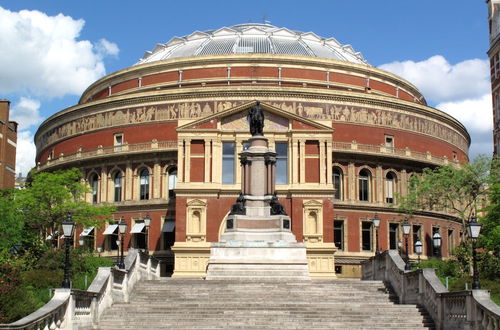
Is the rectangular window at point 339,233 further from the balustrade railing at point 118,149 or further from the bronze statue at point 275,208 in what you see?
the bronze statue at point 275,208

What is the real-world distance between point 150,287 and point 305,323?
30.1 feet

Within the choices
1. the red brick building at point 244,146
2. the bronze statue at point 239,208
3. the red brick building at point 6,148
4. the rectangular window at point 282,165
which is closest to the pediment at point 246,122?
the red brick building at point 244,146

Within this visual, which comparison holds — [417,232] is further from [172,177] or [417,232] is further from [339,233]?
[172,177]

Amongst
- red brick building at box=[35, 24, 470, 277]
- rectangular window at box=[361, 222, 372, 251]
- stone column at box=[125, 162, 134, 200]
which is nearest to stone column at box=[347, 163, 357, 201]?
red brick building at box=[35, 24, 470, 277]

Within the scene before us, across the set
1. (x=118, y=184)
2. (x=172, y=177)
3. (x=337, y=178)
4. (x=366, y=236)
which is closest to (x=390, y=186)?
(x=337, y=178)

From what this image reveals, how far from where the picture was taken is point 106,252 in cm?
6178

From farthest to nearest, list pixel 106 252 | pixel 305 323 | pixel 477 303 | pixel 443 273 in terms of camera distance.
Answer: pixel 106 252 → pixel 443 273 → pixel 305 323 → pixel 477 303

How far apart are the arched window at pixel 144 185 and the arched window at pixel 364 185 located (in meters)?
17.6

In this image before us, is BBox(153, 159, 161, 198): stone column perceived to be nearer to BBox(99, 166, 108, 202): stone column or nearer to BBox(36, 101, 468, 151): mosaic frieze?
BBox(36, 101, 468, 151): mosaic frieze

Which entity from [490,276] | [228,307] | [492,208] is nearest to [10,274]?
[228,307]

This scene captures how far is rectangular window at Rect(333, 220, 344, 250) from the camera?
59500mm

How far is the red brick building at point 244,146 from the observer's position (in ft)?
167

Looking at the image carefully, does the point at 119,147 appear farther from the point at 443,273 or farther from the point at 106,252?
the point at 443,273

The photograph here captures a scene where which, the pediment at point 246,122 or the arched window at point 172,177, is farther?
the arched window at point 172,177
